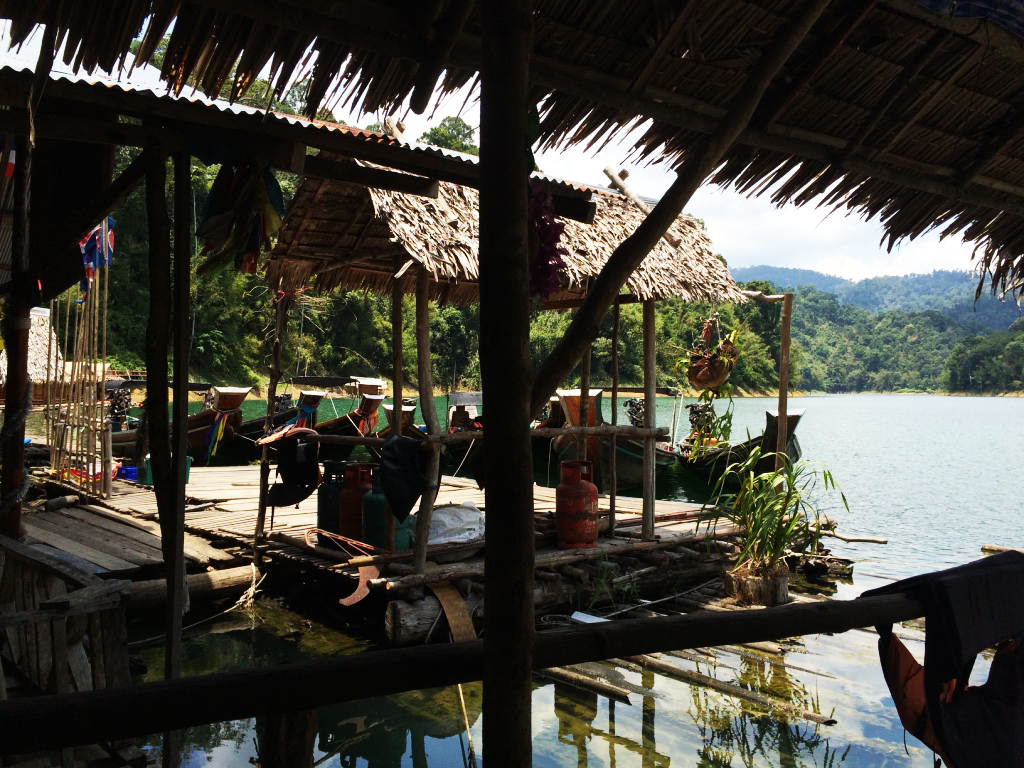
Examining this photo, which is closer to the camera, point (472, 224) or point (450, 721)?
point (450, 721)

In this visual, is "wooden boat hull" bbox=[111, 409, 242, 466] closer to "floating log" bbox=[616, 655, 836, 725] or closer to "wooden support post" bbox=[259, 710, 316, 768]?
"floating log" bbox=[616, 655, 836, 725]

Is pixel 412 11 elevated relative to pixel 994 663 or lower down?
elevated

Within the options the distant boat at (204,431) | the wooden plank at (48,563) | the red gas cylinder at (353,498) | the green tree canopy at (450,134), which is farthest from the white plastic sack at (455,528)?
the green tree canopy at (450,134)

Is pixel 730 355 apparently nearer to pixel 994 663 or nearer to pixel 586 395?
pixel 586 395

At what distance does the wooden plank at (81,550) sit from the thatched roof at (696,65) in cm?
407

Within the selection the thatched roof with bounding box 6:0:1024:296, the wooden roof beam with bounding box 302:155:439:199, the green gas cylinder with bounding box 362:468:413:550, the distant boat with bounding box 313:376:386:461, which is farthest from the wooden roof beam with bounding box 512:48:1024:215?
the distant boat with bounding box 313:376:386:461

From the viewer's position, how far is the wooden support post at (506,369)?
4.87 ft

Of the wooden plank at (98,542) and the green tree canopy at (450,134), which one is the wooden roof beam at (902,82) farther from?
the green tree canopy at (450,134)

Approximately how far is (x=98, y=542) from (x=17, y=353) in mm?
2981

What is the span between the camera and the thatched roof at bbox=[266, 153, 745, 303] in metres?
5.34

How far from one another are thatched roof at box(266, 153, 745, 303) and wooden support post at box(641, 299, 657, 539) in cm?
33

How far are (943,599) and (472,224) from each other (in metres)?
4.53

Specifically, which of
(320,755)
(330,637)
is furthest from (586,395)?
(320,755)

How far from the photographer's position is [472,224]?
5898mm
